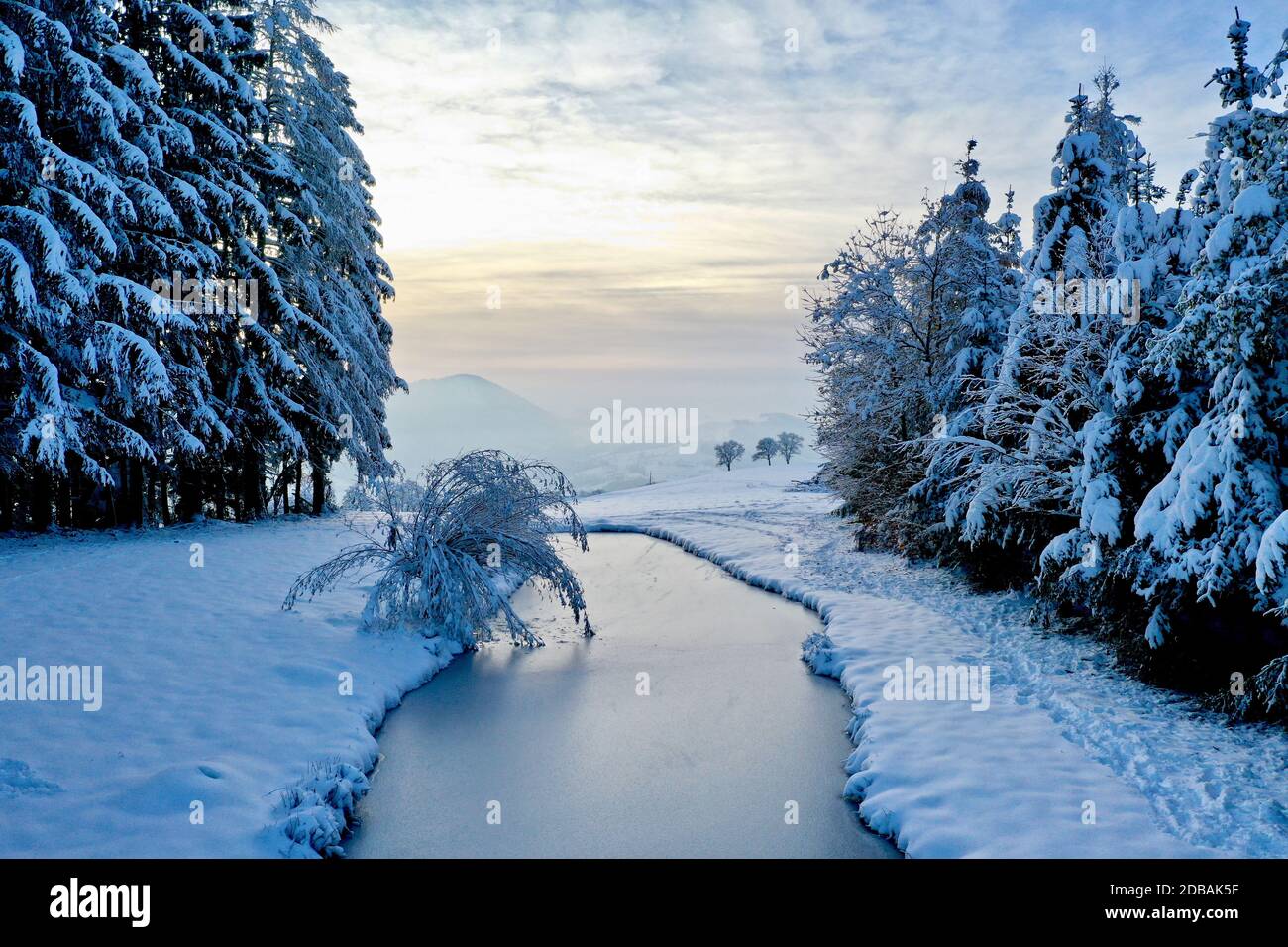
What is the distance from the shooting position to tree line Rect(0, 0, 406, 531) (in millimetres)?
14320

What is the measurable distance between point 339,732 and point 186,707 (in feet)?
5.15

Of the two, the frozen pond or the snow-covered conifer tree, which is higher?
the snow-covered conifer tree

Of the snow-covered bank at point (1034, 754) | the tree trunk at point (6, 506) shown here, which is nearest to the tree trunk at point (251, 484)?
the tree trunk at point (6, 506)

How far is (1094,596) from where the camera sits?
985 cm

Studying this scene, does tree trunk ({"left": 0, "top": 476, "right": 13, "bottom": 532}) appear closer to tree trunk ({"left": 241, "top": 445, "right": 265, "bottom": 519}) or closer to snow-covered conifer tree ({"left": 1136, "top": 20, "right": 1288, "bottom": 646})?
tree trunk ({"left": 241, "top": 445, "right": 265, "bottom": 519})

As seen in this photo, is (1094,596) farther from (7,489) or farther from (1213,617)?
(7,489)

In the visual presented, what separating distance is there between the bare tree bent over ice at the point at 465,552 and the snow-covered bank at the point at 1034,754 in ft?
16.4

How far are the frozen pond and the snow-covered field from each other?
438 mm

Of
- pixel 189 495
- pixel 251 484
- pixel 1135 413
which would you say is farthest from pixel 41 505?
pixel 1135 413
